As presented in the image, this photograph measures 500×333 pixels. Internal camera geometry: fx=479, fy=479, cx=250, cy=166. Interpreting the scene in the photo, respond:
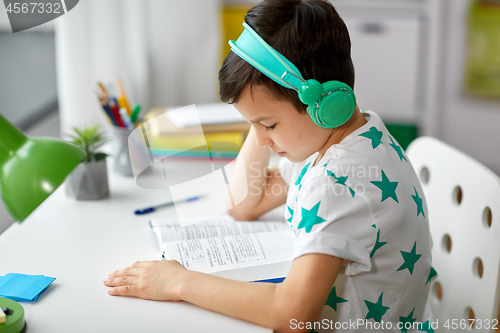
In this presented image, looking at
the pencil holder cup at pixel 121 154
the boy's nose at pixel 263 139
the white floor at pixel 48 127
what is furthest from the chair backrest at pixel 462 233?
the white floor at pixel 48 127

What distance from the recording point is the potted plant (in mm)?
1012

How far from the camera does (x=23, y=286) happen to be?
2.31ft

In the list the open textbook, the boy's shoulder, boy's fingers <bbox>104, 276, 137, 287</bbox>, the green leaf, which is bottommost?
the open textbook

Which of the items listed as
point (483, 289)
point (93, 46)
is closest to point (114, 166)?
point (93, 46)

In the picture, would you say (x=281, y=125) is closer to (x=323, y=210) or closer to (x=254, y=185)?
(x=323, y=210)

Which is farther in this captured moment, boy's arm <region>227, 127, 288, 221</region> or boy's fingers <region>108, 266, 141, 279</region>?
boy's arm <region>227, 127, 288, 221</region>

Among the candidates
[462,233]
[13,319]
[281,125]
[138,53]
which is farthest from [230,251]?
[138,53]

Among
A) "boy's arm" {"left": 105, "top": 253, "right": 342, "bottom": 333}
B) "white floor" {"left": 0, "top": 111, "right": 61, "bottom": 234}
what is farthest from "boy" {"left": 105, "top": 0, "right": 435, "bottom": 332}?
"white floor" {"left": 0, "top": 111, "right": 61, "bottom": 234}

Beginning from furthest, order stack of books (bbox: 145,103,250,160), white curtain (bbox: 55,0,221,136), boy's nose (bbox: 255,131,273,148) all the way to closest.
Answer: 1. white curtain (bbox: 55,0,221,136)
2. stack of books (bbox: 145,103,250,160)
3. boy's nose (bbox: 255,131,273,148)

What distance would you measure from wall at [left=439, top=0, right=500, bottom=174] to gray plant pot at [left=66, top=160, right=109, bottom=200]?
163 centimetres

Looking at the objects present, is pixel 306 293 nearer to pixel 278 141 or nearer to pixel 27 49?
pixel 278 141

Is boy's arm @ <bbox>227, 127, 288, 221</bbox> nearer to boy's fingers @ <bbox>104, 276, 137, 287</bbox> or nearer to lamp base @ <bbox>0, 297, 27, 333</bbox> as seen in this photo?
boy's fingers @ <bbox>104, 276, 137, 287</bbox>

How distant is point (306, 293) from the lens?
0.62 m

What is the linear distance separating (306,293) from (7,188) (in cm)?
39
